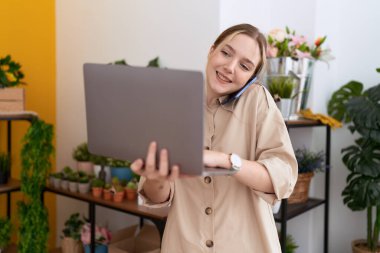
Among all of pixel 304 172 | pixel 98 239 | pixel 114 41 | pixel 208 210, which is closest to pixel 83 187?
pixel 98 239

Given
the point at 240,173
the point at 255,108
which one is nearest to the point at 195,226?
the point at 240,173

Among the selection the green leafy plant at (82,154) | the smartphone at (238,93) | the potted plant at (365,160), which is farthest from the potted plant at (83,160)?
the smartphone at (238,93)

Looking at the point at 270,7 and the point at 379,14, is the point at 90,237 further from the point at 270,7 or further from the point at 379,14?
A: the point at 379,14

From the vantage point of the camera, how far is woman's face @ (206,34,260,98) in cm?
105

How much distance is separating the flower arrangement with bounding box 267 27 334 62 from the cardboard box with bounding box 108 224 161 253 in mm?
1133

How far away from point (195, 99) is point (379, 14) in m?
1.98

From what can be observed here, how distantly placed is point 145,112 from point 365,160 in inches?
Result: 65.0

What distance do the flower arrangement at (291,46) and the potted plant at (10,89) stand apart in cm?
142

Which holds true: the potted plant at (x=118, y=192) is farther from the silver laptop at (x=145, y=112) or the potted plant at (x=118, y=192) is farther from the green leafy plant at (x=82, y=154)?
the silver laptop at (x=145, y=112)

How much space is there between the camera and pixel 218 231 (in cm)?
107

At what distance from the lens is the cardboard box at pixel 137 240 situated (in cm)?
228

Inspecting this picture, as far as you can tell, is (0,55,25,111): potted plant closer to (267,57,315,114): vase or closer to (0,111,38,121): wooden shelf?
(0,111,38,121): wooden shelf

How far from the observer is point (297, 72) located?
216 centimetres

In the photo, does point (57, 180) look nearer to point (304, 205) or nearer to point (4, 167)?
point (4, 167)
